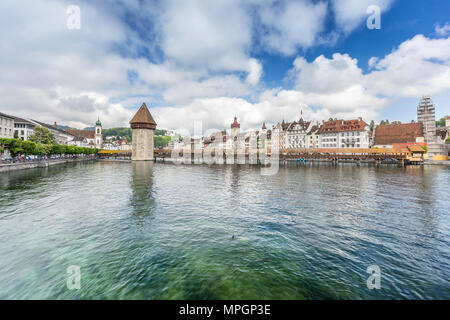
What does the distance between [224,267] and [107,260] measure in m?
3.92

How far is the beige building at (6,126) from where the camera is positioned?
54.1 m

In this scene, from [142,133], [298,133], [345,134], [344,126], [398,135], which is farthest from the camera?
[298,133]

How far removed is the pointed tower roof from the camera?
63.7m

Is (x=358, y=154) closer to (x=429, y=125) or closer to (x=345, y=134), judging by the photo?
(x=345, y=134)

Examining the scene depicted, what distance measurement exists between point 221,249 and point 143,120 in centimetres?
6381

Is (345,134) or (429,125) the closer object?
(429,125)

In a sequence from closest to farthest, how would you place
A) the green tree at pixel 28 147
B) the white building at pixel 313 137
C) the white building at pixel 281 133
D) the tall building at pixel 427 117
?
the green tree at pixel 28 147 → the tall building at pixel 427 117 → the white building at pixel 313 137 → the white building at pixel 281 133

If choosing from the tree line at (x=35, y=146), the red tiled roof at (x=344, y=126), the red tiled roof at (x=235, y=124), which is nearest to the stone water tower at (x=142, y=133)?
the tree line at (x=35, y=146)

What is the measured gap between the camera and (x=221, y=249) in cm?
771
